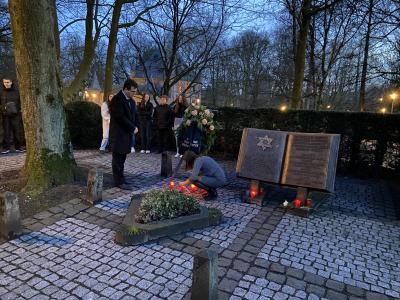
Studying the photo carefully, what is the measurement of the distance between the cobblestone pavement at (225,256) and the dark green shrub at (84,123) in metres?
6.31

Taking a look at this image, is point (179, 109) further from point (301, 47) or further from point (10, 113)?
point (301, 47)

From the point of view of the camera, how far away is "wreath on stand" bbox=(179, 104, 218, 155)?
802cm

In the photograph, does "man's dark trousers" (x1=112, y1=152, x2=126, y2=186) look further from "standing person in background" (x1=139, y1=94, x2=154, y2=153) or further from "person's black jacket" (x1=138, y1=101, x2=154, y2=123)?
"person's black jacket" (x1=138, y1=101, x2=154, y2=123)

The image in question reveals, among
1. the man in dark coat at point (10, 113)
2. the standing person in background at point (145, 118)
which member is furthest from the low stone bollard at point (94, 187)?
the man in dark coat at point (10, 113)

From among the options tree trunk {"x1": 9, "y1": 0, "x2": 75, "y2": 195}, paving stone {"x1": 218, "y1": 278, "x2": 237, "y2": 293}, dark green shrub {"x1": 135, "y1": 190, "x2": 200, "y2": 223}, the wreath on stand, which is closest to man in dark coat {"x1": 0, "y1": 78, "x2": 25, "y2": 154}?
tree trunk {"x1": 9, "y1": 0, "x2": 75, "y2": 195}

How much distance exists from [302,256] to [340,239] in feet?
3.26

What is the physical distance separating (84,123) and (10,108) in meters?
2.45

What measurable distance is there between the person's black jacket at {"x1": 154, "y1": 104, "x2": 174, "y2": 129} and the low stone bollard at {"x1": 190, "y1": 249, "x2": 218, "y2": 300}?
27.0ft

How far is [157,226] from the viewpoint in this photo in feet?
14.9

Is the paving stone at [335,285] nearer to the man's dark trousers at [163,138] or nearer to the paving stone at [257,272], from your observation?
the paving stone at [257,272]

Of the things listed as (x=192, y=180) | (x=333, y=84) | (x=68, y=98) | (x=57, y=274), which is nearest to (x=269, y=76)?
(x=333, y=84)

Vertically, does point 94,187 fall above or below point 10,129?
below

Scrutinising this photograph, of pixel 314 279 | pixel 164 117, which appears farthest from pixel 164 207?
pixel 164 117

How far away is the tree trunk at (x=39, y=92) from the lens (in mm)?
5852
